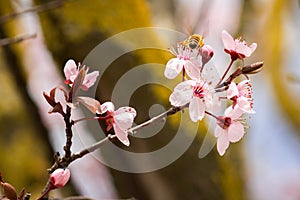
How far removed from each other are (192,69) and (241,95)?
6 cm

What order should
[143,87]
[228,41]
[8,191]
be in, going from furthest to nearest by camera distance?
[143,87]
[228,41]
[8,191]

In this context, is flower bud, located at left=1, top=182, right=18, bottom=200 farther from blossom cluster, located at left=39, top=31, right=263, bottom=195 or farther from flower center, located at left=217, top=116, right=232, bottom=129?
flower center, located at left=217, top=116, right=232, bottom=129

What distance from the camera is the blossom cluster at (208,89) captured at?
0.51m

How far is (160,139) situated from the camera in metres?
1.22

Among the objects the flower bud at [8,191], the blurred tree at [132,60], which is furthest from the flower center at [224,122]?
the blurred tree at [132,60]

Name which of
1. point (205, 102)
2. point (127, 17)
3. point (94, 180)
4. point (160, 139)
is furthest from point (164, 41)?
point (94, 180)

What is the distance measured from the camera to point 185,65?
0.53 meters

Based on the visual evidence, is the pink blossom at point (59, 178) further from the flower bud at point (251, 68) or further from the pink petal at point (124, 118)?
the flower bud at point (251, 68)

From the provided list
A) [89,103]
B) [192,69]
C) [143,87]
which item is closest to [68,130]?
[89,103]

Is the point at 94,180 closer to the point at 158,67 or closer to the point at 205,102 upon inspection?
the point at 158,67

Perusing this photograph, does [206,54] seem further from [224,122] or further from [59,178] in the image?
[59,178]

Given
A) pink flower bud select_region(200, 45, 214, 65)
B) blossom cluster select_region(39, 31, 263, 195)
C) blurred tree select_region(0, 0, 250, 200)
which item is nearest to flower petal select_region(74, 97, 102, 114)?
blossom cluster select_region(39, 31, 263, 195)

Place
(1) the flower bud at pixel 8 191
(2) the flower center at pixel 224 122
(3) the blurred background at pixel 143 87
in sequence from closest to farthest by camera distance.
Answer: (1) the flower bud at pixel 8 191 < (2) the flower center at pixel 224 122 < (3) the blurred background at pixel 143 87

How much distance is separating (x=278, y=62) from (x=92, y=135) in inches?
37.7
